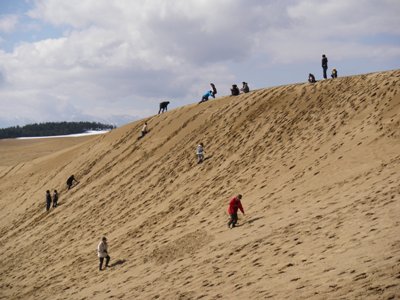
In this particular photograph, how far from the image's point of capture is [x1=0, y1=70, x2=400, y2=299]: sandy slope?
9.84 m

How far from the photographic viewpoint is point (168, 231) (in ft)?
56.7

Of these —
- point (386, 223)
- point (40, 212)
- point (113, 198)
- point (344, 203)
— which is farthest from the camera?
point (40, 212)

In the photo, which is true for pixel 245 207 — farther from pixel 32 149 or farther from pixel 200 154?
pixel 32 149

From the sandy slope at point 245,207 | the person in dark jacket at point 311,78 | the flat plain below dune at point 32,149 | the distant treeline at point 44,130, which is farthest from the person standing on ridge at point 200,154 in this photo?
the distant treeline at point 44,130

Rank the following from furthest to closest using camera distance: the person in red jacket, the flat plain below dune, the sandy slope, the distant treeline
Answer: the distant treeline → the flat plain below dune → the person in red jacket → the sandy slope

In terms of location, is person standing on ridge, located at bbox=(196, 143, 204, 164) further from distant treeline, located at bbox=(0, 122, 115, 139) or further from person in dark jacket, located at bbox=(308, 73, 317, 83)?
distant treeline, located at bbox=(0, 122, 115, 139)

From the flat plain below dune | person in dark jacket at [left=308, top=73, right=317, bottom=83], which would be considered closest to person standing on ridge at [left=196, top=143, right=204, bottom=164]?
person in dark jacket at [left=308, top=73, right=317, bottom=83]

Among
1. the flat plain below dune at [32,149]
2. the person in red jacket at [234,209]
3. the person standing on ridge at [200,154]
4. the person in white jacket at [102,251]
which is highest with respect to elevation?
the flat plain below dune at [32,149]

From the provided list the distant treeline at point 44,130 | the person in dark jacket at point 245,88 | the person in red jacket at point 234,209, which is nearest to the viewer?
the person in red jacket at point 234,209

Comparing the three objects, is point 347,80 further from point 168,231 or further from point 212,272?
point 212,272

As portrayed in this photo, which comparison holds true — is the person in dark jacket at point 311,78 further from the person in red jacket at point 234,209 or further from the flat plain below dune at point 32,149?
the flat plain below dune at point 32,149

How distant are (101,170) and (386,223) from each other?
78.0 ft

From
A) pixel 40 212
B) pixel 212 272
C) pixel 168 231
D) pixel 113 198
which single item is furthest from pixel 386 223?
pixel 40 212

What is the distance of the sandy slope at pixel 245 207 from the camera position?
9.84 meters
